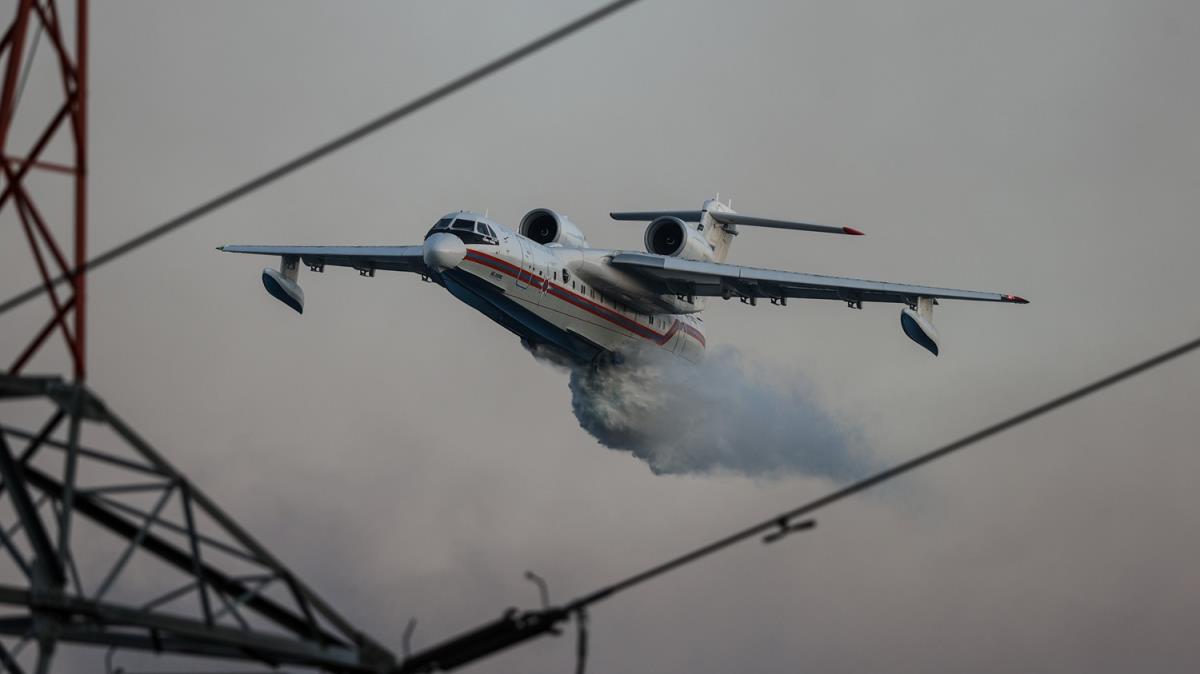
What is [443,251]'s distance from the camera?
41688 millimetres

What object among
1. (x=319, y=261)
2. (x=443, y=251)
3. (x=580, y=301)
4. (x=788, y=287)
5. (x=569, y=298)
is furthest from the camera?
(x=319, y=261)

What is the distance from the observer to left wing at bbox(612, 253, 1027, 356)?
1871 inches

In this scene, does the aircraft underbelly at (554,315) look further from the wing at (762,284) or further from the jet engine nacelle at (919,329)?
the jet engine nacelle at (919,329)

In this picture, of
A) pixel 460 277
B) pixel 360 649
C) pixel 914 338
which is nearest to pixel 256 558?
pixel 360 649

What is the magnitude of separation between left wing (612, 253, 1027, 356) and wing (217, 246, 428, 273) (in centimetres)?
550

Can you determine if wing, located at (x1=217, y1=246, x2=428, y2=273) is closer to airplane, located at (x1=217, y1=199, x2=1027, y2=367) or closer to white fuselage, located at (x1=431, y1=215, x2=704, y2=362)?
airplane, located at (x1=217, y1=199, x2=1027, y2=367)

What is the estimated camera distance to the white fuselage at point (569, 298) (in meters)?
43.0

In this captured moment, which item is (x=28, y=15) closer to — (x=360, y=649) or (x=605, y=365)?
(x=360, y=649)

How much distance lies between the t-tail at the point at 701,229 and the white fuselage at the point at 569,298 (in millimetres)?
1542

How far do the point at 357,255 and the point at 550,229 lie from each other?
18.6 feet

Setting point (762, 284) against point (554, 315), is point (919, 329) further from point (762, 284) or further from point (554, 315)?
point (554, 315)

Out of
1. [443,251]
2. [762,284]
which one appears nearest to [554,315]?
[443,251]

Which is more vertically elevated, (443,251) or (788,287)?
(788,287)

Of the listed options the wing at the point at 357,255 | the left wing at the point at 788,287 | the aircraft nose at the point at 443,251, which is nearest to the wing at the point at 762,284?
the left wing at the point at 788,287
